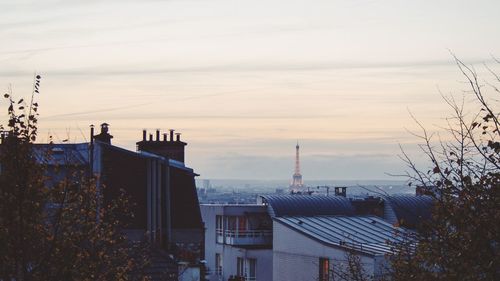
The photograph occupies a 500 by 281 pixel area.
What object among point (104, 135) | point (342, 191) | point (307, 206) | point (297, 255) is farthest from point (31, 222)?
point (342, 191)

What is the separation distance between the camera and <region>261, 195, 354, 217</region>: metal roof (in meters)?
79.9

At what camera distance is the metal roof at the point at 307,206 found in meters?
79.9

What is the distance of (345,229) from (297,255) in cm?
378

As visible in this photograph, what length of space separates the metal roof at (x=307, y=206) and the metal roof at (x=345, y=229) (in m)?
1.05

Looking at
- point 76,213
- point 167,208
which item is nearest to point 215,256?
point 167,208

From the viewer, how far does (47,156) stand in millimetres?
22828

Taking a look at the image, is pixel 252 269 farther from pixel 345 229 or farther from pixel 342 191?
pixel 342 191

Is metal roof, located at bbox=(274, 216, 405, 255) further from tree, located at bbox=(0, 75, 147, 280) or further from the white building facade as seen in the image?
tree, located at bbox=(0, 75, 147, 280)

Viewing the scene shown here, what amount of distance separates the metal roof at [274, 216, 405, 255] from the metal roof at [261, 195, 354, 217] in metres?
1.05

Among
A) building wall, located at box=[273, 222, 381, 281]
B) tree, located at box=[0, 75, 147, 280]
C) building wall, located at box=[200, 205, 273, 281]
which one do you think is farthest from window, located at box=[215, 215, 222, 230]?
tree, located at box=[0, 75, 147, 280]

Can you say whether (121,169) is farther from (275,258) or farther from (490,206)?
(490,206)

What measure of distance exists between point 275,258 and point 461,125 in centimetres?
5409

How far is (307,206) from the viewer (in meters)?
80.2

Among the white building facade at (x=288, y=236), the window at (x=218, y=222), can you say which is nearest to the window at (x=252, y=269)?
the white building facade at (x=288, y=236)
